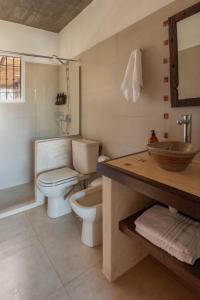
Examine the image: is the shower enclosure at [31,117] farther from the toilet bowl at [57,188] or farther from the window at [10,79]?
the toilet bowl at [57,188]

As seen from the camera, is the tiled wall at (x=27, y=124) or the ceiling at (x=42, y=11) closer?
the ceiling at (x=42, y=11)

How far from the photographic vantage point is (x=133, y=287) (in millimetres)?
1356

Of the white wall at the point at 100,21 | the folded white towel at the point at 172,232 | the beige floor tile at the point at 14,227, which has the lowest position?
the beige floor tile at the point at 14,227

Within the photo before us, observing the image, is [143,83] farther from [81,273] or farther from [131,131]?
[81,273]

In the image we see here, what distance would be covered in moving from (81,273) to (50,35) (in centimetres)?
335

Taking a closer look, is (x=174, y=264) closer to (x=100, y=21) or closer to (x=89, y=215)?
(x=89, y=215)

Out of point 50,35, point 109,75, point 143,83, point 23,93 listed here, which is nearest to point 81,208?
point 143,83

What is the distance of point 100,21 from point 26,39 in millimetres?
1332

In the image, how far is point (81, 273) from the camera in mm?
1466

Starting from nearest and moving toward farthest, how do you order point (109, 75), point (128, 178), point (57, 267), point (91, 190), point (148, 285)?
point (128, 178)
point (148, 285)
point (57, 267)
point (91, 190)
point (109, 75)

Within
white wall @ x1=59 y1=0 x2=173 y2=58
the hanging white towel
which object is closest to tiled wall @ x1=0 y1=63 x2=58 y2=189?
white wall @ x1=59 y1=0 x2=173 y2=58

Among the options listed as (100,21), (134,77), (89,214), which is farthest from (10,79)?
(89,214)

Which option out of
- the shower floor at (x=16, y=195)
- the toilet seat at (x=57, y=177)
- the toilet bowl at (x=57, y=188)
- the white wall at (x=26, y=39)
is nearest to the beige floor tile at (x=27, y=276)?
the toilet bowl at (x=57, y=188)

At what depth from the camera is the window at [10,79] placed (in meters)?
2.86
